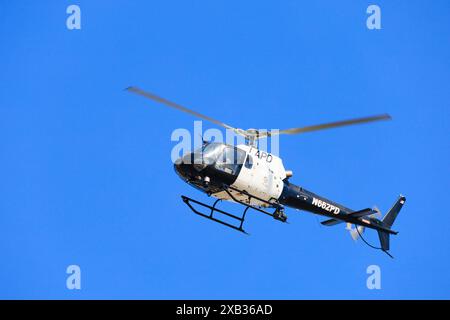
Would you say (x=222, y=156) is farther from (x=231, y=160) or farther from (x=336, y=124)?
(x=336, y=124)

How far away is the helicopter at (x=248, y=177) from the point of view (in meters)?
14.6

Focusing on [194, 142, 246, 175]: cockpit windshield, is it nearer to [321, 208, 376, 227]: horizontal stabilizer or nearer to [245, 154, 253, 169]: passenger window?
[245, 154, 253, 169]: passenger window

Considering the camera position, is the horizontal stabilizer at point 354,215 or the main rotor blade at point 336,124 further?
the horizontal stabilizer at point 354,215

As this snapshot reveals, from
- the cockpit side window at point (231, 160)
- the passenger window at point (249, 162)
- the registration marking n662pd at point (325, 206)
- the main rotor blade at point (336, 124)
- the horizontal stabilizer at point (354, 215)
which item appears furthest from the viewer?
the horizontal stabilizer at point (354, 215)

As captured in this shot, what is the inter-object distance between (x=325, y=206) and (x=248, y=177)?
206 cm

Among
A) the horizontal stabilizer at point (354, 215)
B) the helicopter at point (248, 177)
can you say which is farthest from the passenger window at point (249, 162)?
the horizontal stabilizer at point (354, 215)

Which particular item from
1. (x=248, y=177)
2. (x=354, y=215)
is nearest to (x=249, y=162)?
(x=248, y=177)

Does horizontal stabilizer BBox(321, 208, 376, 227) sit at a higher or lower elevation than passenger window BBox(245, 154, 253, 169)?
lower

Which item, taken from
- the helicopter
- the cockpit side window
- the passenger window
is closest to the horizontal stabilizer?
the helicopter

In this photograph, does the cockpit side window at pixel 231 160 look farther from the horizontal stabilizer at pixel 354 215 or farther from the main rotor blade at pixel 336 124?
the horizontal stabilizer at pixel 354 215

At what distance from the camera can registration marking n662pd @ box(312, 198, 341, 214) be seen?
16094 mm

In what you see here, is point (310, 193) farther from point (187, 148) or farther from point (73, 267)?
point (73, 267)

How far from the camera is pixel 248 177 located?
1509 cm
